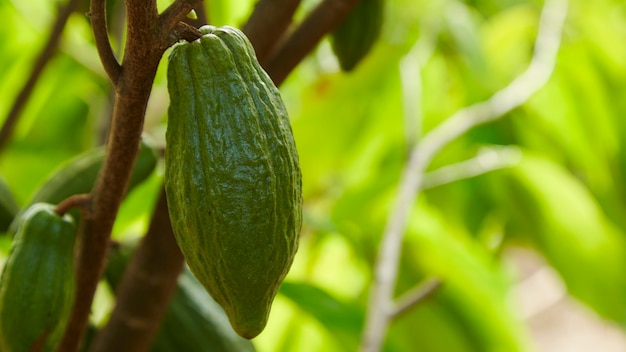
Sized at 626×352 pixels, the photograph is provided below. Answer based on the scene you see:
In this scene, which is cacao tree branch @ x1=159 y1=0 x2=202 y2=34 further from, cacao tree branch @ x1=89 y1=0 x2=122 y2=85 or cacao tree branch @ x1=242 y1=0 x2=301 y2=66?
cacao tree branch @ x1=242 y1=0 x2=301 y2=66

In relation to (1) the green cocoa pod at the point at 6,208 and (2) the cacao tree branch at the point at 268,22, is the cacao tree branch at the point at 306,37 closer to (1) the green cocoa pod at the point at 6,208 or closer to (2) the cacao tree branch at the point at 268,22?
(2) the cacao tree branch at the point at 268,22

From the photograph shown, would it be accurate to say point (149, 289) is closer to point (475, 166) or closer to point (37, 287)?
point (37, 287)

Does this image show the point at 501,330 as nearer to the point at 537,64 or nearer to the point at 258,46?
the point at 537,64

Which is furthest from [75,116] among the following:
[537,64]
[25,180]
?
[537,64]

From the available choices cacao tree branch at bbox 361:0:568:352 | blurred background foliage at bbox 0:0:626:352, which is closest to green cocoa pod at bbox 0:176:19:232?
blurred background foliage at bbox 0:0:626:352

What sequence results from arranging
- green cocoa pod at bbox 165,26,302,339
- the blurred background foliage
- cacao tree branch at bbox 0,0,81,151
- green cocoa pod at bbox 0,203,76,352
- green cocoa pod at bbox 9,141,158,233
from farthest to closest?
the blurred background foliage
cacao tree branch at bbox 0,0,81,151
green cocoa pod at bbox 9,141,158,233
green cocoa pod at bbox 0,203,76,352
green cocoa pod at bbox 165,26,302,339

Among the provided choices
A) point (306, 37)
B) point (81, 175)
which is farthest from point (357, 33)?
point (81, 175)
